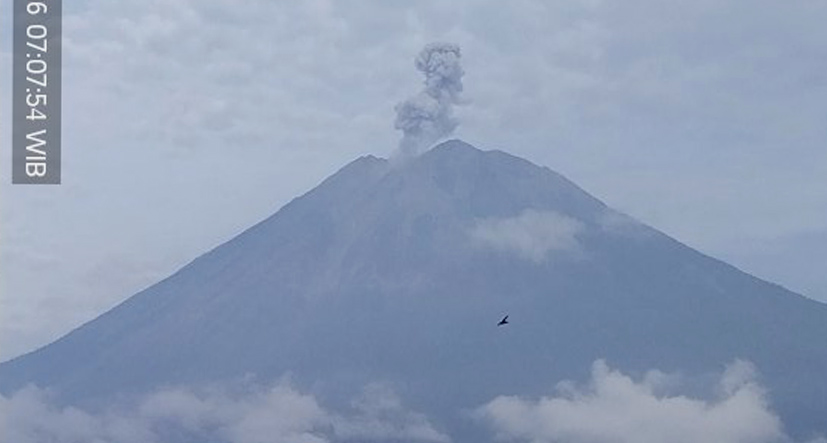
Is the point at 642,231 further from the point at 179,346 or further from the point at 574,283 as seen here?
the point at 179,346

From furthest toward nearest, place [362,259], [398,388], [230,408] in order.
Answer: [362,259]
[398,388]
[230,408]

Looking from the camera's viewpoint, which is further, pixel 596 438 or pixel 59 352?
pixel 59 352

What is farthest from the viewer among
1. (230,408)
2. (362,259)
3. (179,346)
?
(362,259)

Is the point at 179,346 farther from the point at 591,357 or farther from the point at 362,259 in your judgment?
the point at 591,357

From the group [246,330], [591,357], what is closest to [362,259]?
[246,330]

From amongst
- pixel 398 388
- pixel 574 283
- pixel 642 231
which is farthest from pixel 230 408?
pixel 642 231

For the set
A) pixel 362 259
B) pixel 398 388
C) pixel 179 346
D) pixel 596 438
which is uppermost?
pixel 362 259

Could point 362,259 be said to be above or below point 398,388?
above
